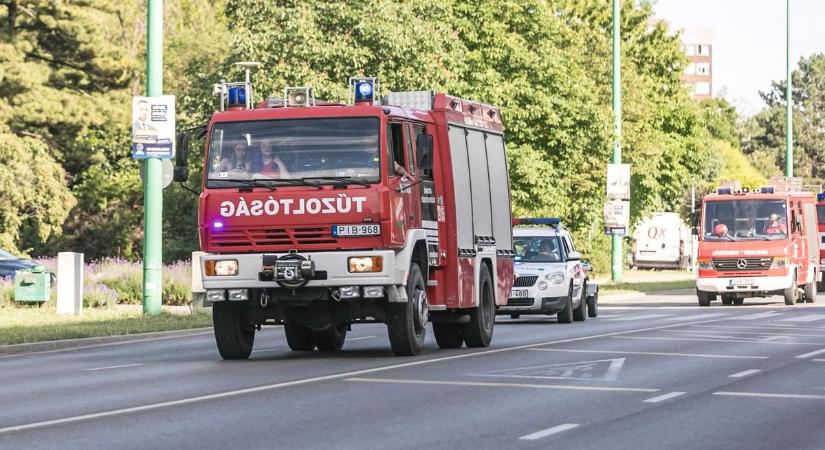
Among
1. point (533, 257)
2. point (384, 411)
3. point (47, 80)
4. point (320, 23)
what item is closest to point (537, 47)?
point (320, 23)

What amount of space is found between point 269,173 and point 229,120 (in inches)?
33.9

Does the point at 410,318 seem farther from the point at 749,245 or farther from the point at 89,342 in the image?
the point at 749,245

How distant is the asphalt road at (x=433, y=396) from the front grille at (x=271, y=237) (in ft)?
4.54

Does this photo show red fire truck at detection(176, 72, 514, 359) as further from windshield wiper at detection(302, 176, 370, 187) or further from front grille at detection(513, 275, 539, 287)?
front grille at detection(513, 275, 539, 287)

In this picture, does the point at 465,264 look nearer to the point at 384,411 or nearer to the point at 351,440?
the point at 384,411

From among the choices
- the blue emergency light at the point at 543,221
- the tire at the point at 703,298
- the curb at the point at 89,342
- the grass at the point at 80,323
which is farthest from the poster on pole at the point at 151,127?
the tire at the point at 703,298

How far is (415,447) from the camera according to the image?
11.0 m

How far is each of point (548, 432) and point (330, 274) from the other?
7321mm

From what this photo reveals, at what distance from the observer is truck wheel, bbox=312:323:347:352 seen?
22297mm

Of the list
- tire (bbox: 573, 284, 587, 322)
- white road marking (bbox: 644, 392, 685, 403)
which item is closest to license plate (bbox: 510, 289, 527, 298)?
tire (bbox: 573, 284, 587, 322)

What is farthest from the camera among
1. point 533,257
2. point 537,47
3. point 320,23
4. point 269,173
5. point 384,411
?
point 537,47

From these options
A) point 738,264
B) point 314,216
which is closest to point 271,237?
point 314,216

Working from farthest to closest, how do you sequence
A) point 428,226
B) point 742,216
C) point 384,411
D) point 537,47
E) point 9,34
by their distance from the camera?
point 9,34, point 537,47, point 742,216, point 428,226, point 384,411

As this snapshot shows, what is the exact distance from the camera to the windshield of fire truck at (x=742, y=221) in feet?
129
